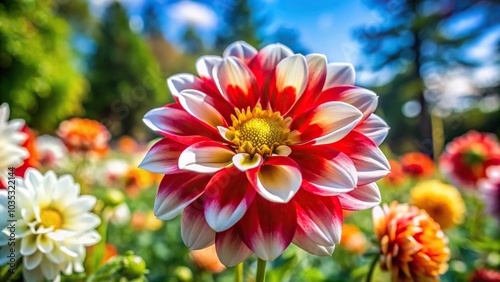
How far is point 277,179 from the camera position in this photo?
0.31 metres

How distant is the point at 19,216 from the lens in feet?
1.38

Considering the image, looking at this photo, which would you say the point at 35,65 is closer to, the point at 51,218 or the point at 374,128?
the point at 51,218

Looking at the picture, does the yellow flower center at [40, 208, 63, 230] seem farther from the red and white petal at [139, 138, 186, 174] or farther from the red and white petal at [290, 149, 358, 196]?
the red and white petal at [290, 149, 358, 196]

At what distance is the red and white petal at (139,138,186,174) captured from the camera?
317mm

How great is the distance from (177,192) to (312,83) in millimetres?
179

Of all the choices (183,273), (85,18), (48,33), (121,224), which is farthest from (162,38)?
(183,273)

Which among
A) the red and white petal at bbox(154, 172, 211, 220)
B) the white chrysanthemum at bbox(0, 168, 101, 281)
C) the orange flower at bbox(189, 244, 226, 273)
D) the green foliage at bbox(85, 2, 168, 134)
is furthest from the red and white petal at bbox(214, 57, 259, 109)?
the green foliage at bbox(85, 2, 168, 134)

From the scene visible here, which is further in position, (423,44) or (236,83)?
(423,44)

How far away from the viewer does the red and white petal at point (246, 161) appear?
30cm

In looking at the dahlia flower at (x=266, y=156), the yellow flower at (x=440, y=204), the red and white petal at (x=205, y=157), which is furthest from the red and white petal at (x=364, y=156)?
the yellow flower at (x=440, y=204)

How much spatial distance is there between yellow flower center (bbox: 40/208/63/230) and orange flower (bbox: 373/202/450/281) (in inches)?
14.8

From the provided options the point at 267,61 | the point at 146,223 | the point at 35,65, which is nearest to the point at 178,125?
the point at 267,61

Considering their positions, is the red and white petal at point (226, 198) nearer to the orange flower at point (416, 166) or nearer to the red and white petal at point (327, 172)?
the red and white petal at point (327, 172)

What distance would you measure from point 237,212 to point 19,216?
285 mm
